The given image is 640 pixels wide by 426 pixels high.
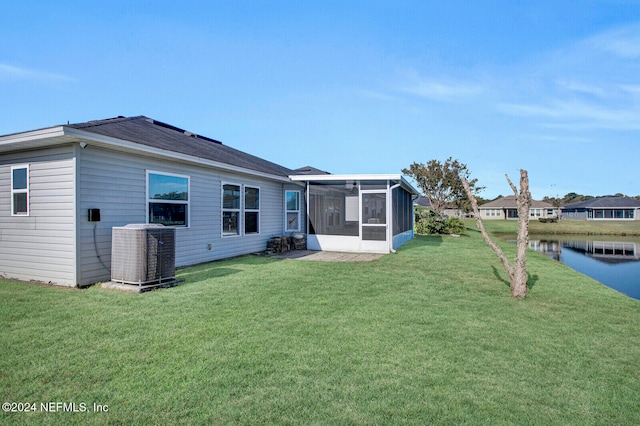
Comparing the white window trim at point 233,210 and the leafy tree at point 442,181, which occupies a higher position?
the leafy tree at point 442,181

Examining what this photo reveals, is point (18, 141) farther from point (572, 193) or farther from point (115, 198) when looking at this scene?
point (572, 193)

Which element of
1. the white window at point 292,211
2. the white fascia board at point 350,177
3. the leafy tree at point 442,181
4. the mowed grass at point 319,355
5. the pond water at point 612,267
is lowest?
the pond water at point 612,267

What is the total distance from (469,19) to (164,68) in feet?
35.8

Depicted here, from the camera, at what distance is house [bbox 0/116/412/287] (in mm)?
5227

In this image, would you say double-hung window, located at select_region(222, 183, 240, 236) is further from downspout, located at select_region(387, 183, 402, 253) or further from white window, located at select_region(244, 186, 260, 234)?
downspout, located at select_region(387, 183, 402, 253)

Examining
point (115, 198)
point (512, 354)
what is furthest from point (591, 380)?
point (115, 198)

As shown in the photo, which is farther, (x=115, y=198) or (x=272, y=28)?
(x=272, y=28)

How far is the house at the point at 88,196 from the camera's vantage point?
5.23 metres

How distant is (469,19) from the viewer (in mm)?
10875

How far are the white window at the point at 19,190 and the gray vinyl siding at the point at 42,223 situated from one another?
11 centimetres

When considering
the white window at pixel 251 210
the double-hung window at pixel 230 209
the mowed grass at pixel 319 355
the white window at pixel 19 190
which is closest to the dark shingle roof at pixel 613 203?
the mowed grass at pixel 319 355

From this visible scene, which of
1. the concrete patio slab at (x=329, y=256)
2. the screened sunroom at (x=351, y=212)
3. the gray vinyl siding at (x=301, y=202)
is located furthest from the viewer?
the gray vinyl siding at (x=301, y=202)

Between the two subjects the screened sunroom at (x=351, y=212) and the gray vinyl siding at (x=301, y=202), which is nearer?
the screened sunroom at (x=351, y=212)

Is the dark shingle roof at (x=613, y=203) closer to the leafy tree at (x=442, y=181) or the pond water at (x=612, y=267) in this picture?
→ the leafy tree at (x=442, y=181)
